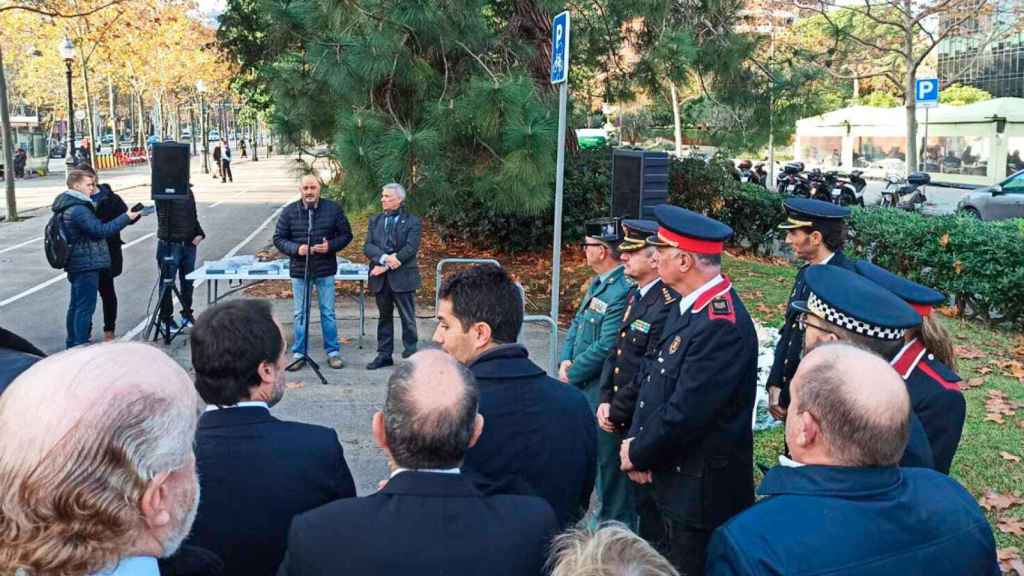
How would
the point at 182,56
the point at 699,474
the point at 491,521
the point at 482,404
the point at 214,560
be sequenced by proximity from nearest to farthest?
the point at 214,560 → the point at 491,521 → the point at 482,404 → the point at 699,474 → the point at 182,56

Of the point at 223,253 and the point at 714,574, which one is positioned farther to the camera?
the point at 223,253

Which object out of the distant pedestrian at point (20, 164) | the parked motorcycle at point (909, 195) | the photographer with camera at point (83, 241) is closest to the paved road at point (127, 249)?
the photographer with camera at point (83, 241)

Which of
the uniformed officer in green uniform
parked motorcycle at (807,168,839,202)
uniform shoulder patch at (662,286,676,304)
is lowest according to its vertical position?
the uniformed officer in green uniform

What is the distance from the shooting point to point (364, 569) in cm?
192

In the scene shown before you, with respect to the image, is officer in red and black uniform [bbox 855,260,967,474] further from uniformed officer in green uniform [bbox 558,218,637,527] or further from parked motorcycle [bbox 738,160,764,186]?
parked motorcycle [bbox 738,160,764,186]

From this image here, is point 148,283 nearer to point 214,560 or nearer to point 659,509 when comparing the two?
point 659,509

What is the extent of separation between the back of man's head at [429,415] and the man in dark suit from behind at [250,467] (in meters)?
0.51

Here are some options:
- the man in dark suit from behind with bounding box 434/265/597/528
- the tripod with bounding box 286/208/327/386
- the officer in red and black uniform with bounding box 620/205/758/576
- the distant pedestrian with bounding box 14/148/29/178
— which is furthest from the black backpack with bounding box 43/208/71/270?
the distant pedestrian with bounding box 14/148/29/178

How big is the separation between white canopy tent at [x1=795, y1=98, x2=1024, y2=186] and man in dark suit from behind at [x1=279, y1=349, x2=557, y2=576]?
26.0 metres

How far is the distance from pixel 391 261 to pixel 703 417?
5.04 metres

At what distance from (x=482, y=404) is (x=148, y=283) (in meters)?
11.2

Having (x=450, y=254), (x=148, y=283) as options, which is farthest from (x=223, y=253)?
(x=450, y=254)

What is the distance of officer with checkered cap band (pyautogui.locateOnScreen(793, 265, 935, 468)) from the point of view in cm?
299

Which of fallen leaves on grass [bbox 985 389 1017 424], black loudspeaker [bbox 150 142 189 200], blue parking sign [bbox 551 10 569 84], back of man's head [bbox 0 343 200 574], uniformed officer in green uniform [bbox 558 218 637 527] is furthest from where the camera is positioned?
black loudspeaker [bbox 150 142 189 200]
